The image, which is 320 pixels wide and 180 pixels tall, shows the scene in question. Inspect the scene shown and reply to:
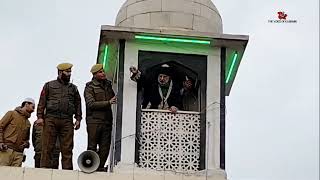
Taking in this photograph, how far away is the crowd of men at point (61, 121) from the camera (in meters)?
13.8

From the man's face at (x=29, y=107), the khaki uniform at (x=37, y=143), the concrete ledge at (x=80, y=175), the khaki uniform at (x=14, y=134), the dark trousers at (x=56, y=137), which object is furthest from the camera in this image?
the khaki uniform at (x=37, y=143)

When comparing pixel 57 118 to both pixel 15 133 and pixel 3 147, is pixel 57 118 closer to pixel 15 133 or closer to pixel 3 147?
pixel 15 133

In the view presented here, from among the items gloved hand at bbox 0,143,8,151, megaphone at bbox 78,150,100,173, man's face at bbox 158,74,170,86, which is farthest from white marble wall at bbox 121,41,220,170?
gloved hand at bbox 0,143,8,151

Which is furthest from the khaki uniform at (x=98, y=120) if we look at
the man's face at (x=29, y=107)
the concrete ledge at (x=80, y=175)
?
the man's face at (x=29, y=107)

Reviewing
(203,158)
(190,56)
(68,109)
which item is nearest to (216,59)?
(190,56)

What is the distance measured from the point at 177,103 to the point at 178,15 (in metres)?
1.45

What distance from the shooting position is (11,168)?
12859mm

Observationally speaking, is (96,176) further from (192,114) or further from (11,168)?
(192,114)

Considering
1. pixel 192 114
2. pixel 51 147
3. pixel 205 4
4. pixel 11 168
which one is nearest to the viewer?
pixel 11 168

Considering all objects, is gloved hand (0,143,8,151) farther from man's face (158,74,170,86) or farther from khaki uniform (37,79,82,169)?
man's face (158,74,170,86)

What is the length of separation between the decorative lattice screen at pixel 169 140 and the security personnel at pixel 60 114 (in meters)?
1.18

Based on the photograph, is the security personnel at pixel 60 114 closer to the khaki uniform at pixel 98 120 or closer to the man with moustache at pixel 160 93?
the khaki uniform at pixel 98 120

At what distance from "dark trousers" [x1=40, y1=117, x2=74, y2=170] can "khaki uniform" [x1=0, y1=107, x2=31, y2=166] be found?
1.46 ft

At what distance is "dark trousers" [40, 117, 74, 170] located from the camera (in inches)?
539
